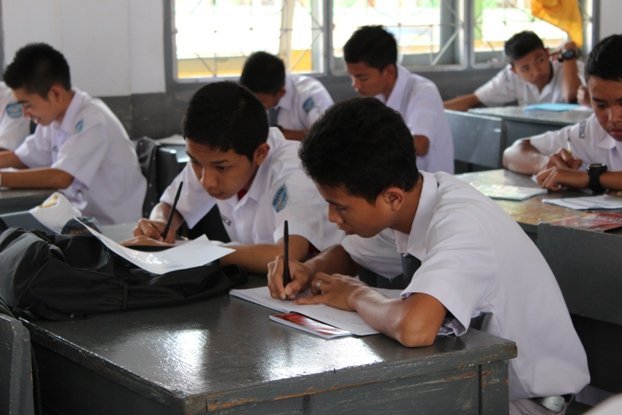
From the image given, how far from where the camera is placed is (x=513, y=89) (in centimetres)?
599

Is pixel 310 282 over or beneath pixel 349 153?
beneath

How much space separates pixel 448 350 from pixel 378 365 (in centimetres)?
14

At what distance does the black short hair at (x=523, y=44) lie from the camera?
572 centimetres

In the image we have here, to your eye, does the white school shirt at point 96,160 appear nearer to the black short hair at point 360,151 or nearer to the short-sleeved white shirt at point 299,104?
the short-sleeved white shirt at point 299,104

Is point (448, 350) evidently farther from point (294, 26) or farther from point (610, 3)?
point (610, 3)

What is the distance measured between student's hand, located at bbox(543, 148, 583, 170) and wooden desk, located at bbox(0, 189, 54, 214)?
5.51 ft

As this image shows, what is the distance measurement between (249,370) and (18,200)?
2116 mm

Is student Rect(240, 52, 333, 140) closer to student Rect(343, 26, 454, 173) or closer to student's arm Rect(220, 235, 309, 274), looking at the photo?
student Rect(343, 26, 454, 173)

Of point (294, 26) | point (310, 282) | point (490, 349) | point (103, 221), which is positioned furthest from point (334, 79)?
point (490, 349)

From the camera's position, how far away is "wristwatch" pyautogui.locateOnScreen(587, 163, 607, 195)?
2.97 m

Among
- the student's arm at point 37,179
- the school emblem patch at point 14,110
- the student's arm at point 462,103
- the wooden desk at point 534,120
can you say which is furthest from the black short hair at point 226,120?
the student's arm at point 462,103

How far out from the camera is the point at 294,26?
556cm


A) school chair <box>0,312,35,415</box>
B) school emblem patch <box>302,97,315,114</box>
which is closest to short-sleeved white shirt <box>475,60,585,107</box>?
school emblem patch <box>302,97,315,114</box>

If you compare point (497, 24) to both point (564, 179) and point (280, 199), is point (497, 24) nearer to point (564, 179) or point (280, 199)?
point (564, 179)
